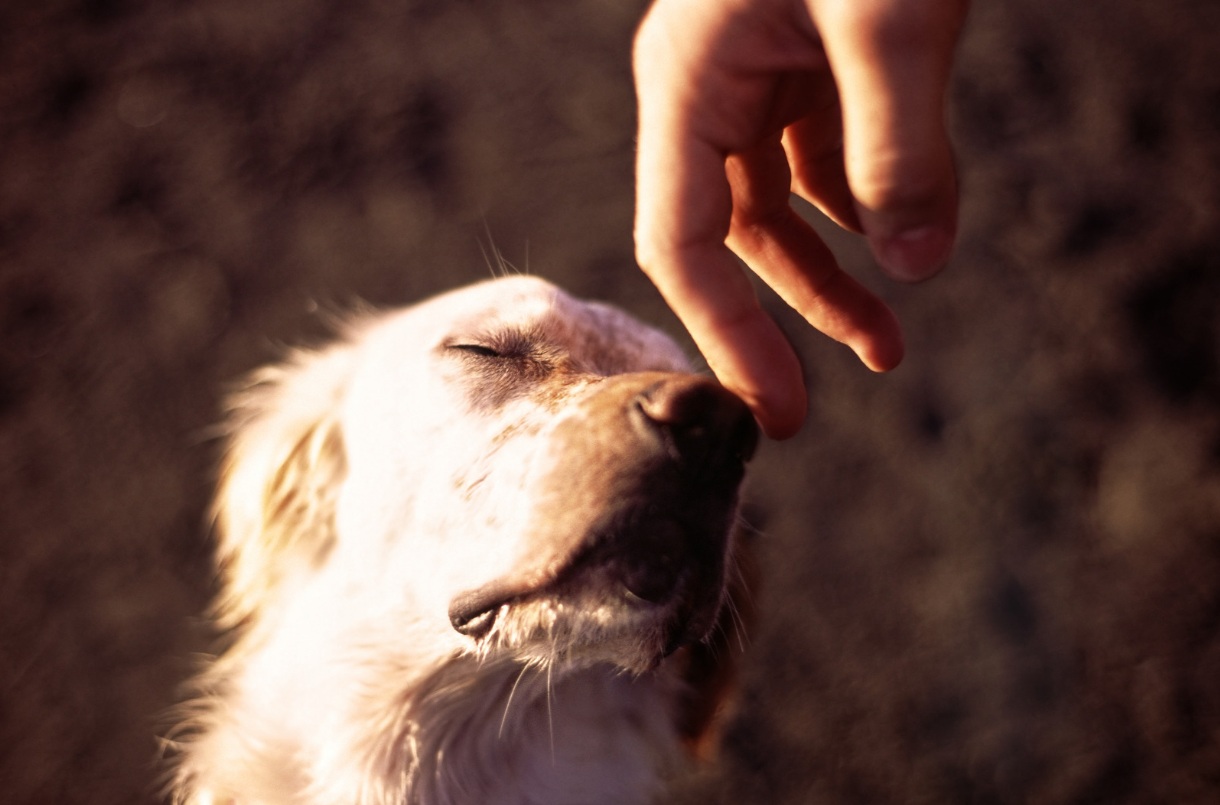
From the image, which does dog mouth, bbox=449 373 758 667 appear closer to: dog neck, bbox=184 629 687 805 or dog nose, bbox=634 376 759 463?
dog nose, bbox=634 376 759 463

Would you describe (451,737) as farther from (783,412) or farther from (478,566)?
(783,412)

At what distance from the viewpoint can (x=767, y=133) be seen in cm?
114

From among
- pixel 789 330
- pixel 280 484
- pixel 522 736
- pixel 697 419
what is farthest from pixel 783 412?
pixel 789 330

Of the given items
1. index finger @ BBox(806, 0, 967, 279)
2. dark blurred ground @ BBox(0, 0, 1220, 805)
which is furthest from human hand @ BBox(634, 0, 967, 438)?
dark blurred ground @ BBox(0, 0, 1220, 805)

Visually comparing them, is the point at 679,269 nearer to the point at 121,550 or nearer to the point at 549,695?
the point at 549,695

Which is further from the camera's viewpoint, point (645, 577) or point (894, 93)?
point (645, 577)

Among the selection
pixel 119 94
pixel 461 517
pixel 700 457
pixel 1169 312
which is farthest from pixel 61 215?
pixel 1169 312

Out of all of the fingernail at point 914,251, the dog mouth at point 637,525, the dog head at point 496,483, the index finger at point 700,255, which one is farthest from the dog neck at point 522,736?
the fingernail at point 914,251

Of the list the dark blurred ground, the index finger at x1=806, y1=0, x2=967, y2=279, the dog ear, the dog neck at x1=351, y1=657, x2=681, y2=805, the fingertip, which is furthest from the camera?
the dark blurred ground

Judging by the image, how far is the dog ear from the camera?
1642mm

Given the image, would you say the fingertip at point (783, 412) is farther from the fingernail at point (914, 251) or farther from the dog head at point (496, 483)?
the fingernail at point (914, 251)

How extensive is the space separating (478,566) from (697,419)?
40 centimetres

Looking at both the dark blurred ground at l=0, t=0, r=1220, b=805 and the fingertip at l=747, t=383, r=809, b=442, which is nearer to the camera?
the fingertip at l=747, t=383, r=809, b=442

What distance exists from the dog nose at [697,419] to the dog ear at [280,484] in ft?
2.47
